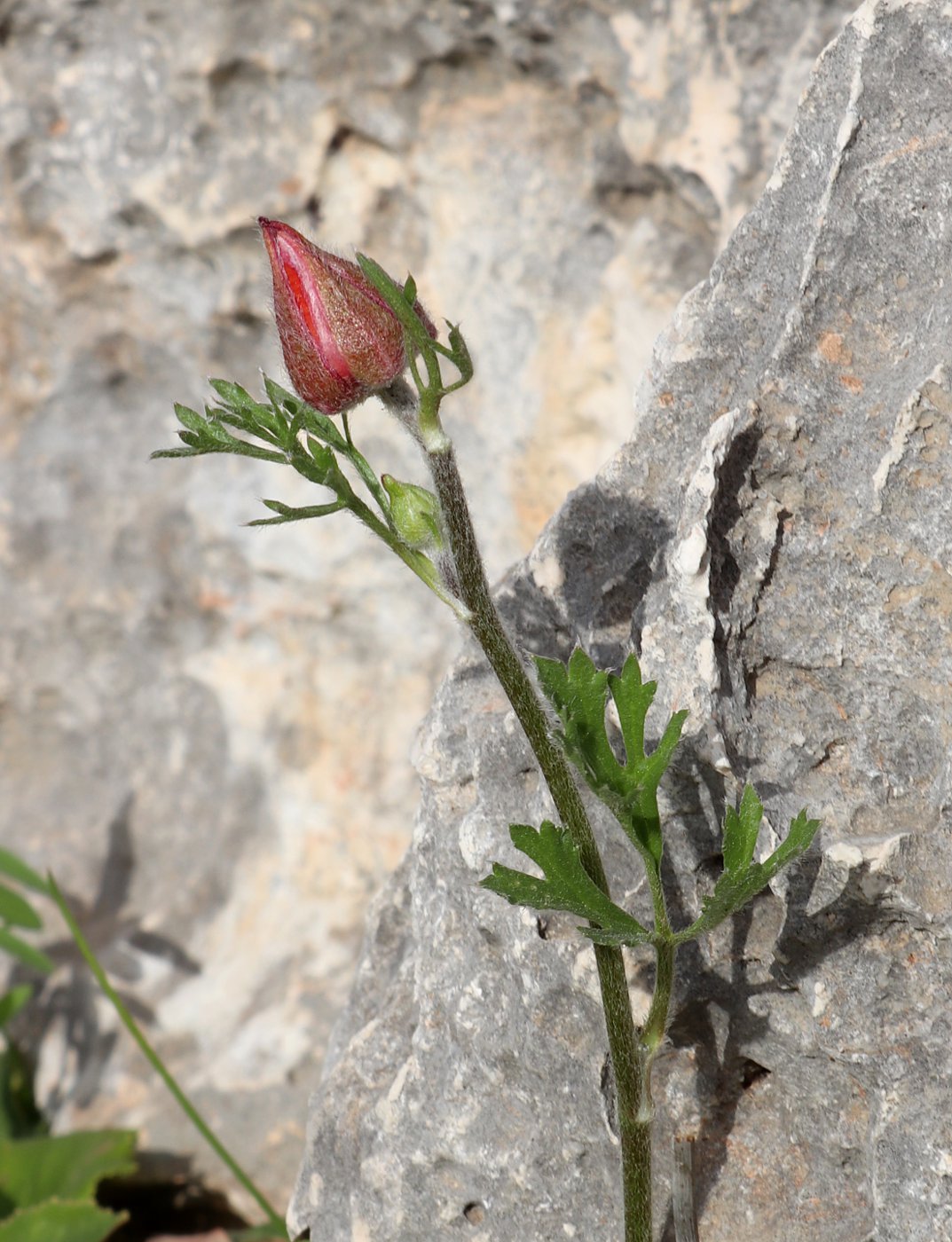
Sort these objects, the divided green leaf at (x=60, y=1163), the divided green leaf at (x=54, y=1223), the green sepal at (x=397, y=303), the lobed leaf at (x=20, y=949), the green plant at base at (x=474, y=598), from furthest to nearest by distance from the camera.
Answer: the lobed leaf at (x=20, y=949) → the divided green leaf at (x=60, y=1163) → the divided green leaf at (x=54, y=1223) → the green plant at base at (x=474, y=598) → the green sepal at (x=397, y=303)

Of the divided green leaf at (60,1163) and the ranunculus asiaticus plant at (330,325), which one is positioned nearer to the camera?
the ranunculus asiaticus plant at (330,325)

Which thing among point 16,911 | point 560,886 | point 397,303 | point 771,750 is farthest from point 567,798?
point 16,911

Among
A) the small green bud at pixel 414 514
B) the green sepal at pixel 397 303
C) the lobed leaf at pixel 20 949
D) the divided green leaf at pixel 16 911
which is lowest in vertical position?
the lobed leaf at pixel 20 949

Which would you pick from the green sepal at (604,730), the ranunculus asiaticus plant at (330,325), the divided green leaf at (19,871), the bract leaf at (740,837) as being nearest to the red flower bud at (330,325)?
the ranunculus asiaticus plant at (330,325)

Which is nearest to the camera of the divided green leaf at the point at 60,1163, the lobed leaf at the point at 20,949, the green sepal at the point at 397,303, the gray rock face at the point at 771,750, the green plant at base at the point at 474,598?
the green sepal at the point at 397,303

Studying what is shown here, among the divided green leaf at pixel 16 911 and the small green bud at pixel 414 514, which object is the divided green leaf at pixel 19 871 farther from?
the small green bud at pixel 414 514

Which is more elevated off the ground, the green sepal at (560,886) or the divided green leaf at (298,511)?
the divided green leaf at (298,511)

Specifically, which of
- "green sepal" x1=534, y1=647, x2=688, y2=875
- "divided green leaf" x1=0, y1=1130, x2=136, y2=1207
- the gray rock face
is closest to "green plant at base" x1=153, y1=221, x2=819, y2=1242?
"green sepal" x1=534, y1=647, x2=688, y2=875
